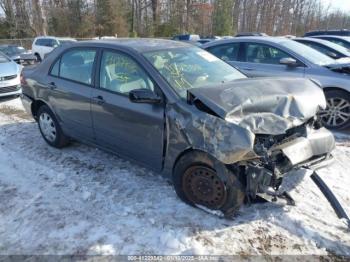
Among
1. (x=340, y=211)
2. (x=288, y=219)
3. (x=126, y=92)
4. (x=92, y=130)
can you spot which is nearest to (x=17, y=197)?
(x=92, y=130)

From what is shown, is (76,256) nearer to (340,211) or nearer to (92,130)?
(92,130)

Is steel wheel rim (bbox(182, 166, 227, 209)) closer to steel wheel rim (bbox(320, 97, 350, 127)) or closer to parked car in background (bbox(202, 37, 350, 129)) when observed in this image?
parked car in background (bbox(202, 37, 350, 129))

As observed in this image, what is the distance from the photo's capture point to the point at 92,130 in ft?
13.9

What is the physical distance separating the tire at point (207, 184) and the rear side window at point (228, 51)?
433 centimetres

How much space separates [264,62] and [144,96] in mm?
4102

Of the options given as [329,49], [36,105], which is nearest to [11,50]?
[36,105]

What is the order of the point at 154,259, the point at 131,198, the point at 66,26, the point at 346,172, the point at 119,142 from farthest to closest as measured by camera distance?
the point at 66,26, the point at 346,172, the point at 119,142, the point at 131,198, the point at 154,259

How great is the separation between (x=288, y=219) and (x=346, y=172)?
1485 millimetres

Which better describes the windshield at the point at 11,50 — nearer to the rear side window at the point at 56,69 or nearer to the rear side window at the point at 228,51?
the rear side window at the point at 228,51

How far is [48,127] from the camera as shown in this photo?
5035 mm

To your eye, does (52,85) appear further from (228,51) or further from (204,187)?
(228,51)

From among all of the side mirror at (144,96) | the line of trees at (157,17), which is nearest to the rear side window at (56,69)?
the side mirror at (144,96)

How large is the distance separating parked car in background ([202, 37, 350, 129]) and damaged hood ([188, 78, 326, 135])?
1.96 m

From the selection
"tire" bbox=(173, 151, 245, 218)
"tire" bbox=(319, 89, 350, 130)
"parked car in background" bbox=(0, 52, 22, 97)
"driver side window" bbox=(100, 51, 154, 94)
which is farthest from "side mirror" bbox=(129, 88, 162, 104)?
"parked car in background" bbox=(0, 52, 22, 97)
